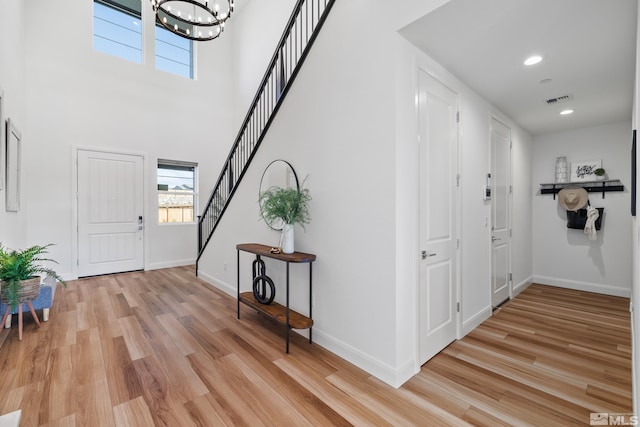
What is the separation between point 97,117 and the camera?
17.2 feet

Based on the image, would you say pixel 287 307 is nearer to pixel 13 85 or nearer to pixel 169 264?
pixel 13 85

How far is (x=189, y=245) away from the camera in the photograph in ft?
21.0

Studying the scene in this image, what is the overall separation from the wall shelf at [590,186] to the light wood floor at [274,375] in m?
1.89

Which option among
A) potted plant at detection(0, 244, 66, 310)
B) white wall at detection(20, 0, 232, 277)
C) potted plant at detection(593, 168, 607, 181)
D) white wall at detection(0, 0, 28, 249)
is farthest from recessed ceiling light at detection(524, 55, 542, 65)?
white wall at detection(20, 0, 232, 277)

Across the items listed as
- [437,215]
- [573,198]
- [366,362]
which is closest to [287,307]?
[366,362]

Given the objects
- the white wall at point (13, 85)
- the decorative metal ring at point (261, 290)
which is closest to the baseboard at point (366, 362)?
the decorative metal ring at point (261, 290)

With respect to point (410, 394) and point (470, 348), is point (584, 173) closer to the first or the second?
point (470, 348)

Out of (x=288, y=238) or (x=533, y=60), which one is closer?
(x=533, y=60)

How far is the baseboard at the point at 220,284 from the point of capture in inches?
161

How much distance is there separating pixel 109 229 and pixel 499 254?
660 cm

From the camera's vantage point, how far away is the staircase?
3.02 metres

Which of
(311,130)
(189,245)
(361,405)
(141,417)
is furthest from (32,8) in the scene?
(361,405)

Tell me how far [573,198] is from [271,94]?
482cm
